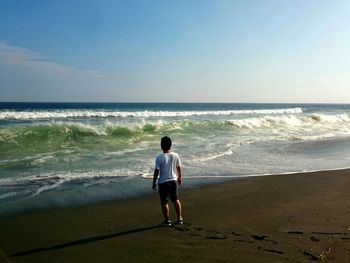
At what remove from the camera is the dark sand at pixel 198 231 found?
4.90m

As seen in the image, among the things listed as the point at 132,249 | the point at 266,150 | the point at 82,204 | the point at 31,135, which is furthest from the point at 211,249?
the point at 31,135

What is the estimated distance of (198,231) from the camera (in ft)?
19.3

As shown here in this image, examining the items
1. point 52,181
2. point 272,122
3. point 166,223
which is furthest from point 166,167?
point 272,122

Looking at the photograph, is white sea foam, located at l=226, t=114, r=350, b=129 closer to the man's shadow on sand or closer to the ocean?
the ocean

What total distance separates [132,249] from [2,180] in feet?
18.1

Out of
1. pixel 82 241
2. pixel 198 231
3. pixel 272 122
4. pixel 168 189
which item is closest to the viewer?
pixel 82 241

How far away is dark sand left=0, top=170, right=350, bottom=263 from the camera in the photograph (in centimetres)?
490

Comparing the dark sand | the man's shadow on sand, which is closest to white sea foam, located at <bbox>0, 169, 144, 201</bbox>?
the dark sand

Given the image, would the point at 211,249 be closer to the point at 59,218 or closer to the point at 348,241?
the point at 348,241

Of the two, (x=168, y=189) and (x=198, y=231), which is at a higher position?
(x=168, y=189)

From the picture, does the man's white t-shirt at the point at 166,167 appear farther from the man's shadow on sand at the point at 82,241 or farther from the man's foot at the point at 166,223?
the man's shadow on sand at the point at 82,241

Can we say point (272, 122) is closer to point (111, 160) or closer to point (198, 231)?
point (111, 160)

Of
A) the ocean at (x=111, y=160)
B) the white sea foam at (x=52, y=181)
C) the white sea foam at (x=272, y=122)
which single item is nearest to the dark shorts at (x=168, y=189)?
the ocean at (x=111, y=160)

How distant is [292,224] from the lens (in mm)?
6105
